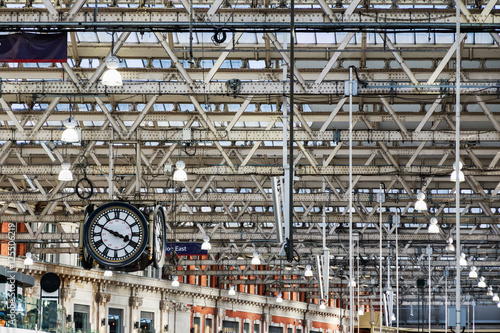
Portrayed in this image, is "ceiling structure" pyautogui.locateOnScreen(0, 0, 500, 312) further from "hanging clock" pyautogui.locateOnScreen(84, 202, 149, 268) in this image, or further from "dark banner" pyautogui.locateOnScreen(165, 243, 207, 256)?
"dark banner" pyautogui.locateOnScreen(165, 243, 207, 256)

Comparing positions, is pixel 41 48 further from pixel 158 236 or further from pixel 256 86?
pixel 256 86

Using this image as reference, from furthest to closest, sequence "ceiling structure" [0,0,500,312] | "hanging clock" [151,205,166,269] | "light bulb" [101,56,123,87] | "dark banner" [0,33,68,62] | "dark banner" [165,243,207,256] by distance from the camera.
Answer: "dark banner" [165,243,207,256]
"hanging clock" [151,205,166,269]
"ceiling structure" [0,0,500,312]
"dark banner" [0,33,68,62]
"light bulb" [101,56,123,87]

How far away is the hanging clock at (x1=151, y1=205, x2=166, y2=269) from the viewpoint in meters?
20.2

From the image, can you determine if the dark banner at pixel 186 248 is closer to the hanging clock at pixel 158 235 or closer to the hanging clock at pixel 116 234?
the hanging clock at pixel 158 235

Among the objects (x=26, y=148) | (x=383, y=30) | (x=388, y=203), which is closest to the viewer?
(x=383, y=30)

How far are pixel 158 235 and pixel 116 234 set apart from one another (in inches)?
42.2

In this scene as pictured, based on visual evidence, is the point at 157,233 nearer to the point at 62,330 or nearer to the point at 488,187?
the point at 62,330

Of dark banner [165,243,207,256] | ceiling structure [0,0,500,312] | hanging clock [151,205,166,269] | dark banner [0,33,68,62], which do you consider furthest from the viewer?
dark banner [165,243,207,256]

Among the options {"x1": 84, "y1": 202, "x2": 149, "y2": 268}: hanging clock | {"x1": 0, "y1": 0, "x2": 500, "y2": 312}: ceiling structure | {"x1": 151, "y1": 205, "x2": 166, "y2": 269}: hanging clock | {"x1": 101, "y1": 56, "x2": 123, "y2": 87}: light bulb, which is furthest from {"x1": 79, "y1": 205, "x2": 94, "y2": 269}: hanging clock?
{"x1": 101, "y1": 56, "x2": 123, "y2": 87}: light bulb

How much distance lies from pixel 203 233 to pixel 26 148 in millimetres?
10714

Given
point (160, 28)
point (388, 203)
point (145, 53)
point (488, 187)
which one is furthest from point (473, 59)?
point (488, 187)

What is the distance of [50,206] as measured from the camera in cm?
3844

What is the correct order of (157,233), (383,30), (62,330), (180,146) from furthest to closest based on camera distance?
1. (180,146)
2. (62,330)
3. (157,233)
4. (383,30)

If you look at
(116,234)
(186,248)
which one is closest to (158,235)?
(116,234)
